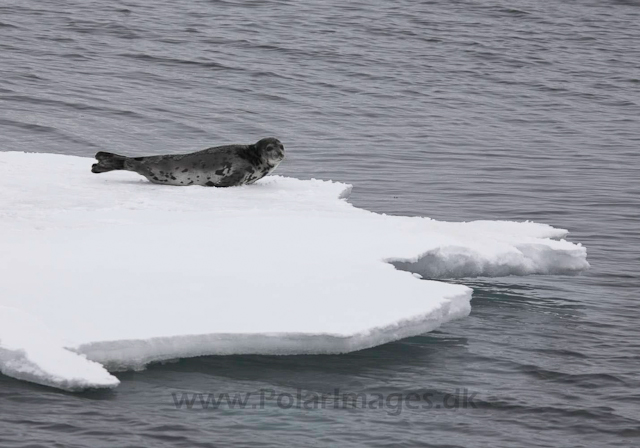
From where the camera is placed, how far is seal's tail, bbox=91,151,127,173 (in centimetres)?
1101

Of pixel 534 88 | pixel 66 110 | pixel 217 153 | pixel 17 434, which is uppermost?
pixel 534 88

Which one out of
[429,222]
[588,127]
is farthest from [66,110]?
[429,222]

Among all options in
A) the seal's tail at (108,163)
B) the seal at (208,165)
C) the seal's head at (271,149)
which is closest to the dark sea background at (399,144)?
the seal's head at (271,149)

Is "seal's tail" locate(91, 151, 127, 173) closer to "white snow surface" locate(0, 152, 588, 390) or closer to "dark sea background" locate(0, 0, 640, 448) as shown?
"white snow surface" locate(0, 152, 588, 390)

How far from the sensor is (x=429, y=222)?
934 centimetres

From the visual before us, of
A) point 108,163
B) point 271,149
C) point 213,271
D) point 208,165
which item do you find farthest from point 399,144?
point 213,271

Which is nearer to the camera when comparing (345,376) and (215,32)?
(345,376)

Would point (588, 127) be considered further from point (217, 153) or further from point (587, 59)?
point (217, 153)

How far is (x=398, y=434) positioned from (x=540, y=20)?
2756cm

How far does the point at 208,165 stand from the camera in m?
10.8

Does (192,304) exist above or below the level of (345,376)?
above

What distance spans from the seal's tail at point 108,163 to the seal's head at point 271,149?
1.35 m

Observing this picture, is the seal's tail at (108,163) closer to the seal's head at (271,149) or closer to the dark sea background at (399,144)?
the seal's head at (271,149)

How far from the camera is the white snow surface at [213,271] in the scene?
6363 mm
